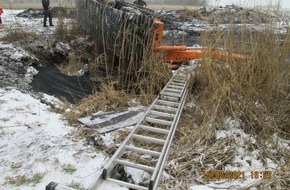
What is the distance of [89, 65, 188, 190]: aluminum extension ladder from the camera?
288 cm

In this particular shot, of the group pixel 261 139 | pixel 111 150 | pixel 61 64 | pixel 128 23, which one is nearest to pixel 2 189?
pixel 111 150

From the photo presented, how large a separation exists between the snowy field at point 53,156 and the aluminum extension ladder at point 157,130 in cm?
13

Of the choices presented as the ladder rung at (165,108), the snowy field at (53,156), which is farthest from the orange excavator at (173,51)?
the snowy field at (53,156)

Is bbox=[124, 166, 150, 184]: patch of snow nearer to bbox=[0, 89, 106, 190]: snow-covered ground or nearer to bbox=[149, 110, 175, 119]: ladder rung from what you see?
bbox=[0, 89, 106, 190]: snow-covered ground

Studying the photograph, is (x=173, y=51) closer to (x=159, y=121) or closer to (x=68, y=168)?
(x=159, y=121)

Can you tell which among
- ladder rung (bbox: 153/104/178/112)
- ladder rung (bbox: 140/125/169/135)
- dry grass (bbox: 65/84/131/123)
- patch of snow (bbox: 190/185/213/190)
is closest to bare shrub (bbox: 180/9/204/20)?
dry grass (bbox: 65/84/131/123)

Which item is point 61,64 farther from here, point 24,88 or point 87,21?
→ point 24,88

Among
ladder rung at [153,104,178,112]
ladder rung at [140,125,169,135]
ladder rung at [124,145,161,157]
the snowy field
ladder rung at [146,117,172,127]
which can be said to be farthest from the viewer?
ladder rung at [153,104,178,112]

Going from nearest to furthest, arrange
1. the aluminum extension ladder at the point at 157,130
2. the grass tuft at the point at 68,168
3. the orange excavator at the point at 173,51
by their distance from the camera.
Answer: the aluminum extension ladder at the point at 157,130, the grass tuft at the point at 68,168, the orange excavator at the point at 173,51

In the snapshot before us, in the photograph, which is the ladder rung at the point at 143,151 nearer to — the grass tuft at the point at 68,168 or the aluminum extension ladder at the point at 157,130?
the aluminum extension ladder at the point at 157,130

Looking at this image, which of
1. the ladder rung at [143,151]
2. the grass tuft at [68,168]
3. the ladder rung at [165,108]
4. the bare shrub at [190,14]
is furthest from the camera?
the bare shrub at [190,14]

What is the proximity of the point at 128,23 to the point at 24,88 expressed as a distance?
8.21 feet
